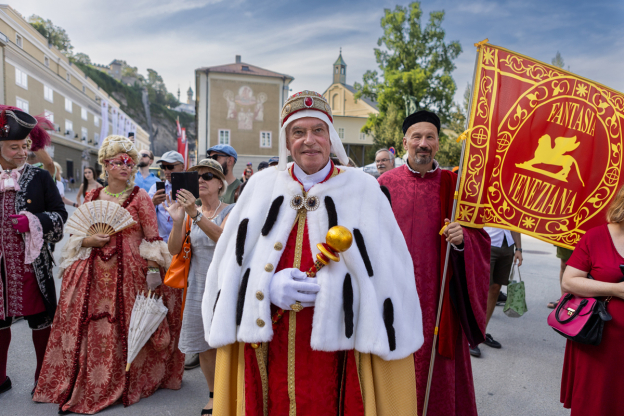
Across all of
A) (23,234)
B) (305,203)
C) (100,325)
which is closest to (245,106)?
(23,234)

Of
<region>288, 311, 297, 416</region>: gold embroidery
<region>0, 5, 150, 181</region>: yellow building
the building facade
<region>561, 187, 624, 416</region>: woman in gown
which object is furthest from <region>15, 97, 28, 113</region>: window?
<region>561, 187, 624, 416</region>: woman in gown

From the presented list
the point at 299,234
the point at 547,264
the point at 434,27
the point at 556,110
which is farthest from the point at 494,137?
the point at 434,27

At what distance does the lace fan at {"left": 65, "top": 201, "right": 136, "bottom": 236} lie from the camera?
3160mm

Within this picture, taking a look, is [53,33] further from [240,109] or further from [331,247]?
[331,247]

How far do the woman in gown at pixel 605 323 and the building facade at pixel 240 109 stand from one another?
3307 cm

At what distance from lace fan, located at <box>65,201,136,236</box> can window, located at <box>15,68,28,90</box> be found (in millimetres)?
31414

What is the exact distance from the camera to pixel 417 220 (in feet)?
8.93

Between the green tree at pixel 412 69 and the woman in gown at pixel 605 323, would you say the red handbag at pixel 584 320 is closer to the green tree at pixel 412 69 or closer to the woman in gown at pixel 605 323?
the woman in gown at pixel 605 323

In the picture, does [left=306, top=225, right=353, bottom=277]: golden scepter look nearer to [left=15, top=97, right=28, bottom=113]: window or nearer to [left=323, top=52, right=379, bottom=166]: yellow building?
[left=15, top=97, right=28, bottom=113]: window

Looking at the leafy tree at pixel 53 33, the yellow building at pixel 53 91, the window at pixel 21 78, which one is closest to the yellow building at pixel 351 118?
the yellow building at pixel 53 91

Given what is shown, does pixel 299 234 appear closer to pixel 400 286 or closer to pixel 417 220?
pixel 400 286

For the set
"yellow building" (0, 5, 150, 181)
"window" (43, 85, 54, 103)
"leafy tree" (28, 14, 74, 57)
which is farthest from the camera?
"leafy tree" (28, 14, 74, 57)

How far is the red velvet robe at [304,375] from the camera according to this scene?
67.4 inches

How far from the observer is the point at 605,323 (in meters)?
2.33
